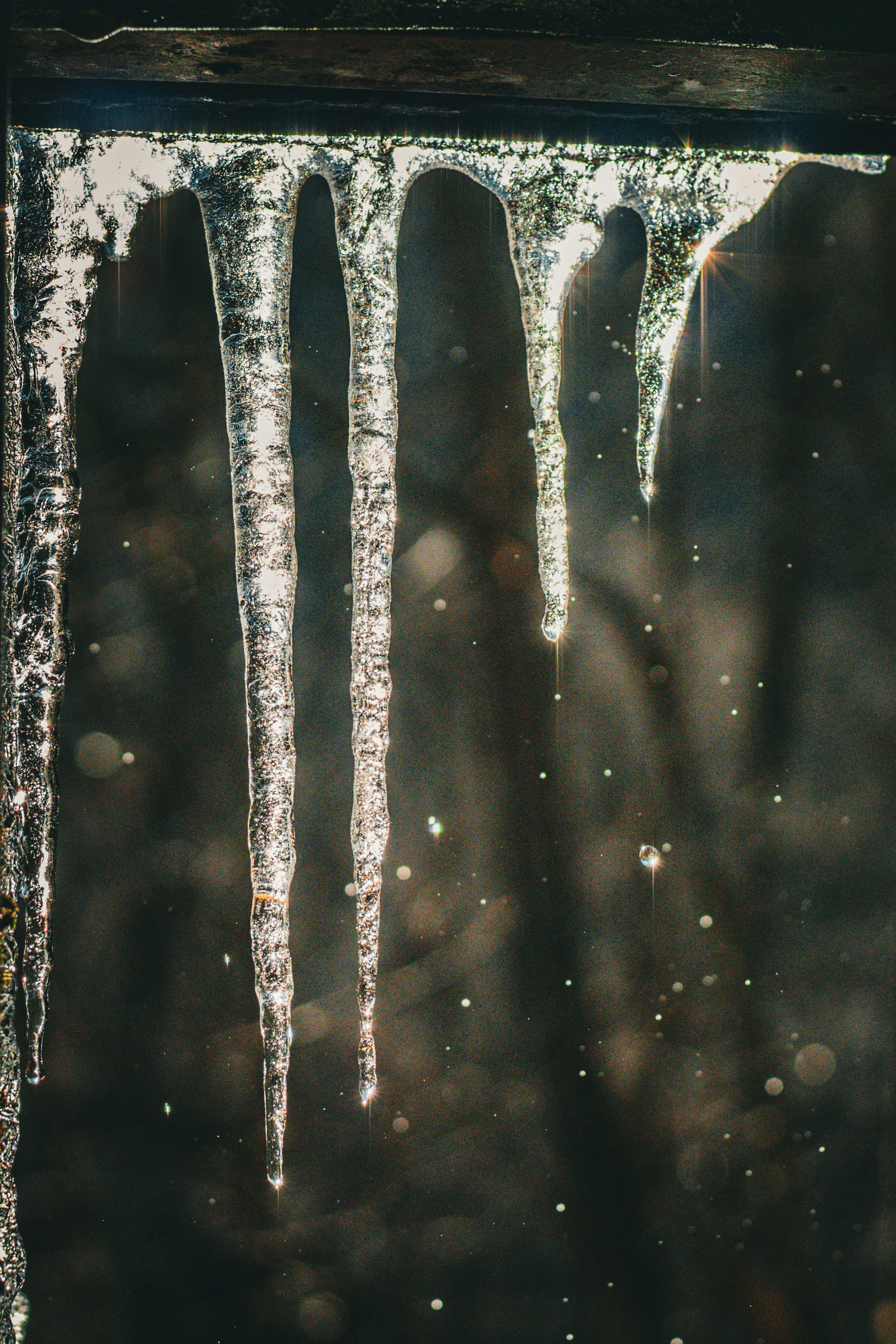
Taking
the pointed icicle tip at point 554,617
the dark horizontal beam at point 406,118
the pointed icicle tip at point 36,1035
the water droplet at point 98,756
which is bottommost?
the pointed icicle tip at point 36,1035

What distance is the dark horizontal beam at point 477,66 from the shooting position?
23.3 inches

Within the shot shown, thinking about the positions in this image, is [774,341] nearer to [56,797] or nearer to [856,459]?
[856,459]

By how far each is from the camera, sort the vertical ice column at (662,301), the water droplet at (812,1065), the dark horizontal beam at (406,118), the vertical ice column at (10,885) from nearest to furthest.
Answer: the vertical ice column at (10,885) < the dark horizontal beam at (406,118) < the vertical ice column at (662,301) < the water droplet at (812,1065)

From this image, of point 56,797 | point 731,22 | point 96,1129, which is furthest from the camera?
point 96,1129

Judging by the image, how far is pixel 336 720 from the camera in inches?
34.6

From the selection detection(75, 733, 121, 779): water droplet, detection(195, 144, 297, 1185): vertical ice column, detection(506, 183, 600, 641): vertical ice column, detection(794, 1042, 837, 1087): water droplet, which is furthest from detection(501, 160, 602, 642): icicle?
detection(794, 1042, 837, 1087): water droplet

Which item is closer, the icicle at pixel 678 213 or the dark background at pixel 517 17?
the dark background at pixel 517 17

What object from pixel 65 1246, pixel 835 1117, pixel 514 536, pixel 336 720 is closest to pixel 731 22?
pixel 514 536

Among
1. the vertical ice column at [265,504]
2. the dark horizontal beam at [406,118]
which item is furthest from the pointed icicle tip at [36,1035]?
the dark horizontal beam at [406,118]

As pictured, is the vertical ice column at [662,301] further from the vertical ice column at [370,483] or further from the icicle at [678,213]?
the vertical ice column at [370,483]

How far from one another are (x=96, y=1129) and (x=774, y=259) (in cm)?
140

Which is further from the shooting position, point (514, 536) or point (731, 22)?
point (514, 536)

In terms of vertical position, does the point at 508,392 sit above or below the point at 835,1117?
above

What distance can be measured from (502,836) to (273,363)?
620 millimetres
